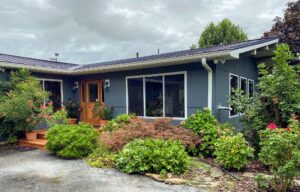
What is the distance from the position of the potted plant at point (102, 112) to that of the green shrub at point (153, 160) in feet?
13.5

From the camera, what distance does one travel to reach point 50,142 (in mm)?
5656

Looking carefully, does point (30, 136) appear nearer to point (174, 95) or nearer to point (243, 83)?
point (174, 95)

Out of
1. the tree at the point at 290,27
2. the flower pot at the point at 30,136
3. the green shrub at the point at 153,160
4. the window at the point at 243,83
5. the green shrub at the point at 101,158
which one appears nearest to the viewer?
the green shrub at the point at 153,160

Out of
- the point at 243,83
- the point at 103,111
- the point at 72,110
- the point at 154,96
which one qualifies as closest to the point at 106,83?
the point at 103,111

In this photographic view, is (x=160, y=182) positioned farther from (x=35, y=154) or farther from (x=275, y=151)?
(x=35, y=154)

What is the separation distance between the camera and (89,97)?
9.64 m

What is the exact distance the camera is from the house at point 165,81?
21.6 ft

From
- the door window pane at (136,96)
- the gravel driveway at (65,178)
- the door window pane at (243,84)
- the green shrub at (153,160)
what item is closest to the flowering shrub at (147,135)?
the green shrub at (153,160)

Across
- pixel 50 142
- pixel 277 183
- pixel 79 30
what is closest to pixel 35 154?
pixel 50 142

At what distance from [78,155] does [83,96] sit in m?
4.73

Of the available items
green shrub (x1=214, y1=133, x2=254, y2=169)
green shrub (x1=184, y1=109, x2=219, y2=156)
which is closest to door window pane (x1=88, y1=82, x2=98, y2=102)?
green shrub (x1=184, y1=109, x2=219, y2=156)

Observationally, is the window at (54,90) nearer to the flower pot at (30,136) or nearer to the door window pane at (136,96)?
the flower pot at (30,136)

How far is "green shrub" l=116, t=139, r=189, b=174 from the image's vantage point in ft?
14.0

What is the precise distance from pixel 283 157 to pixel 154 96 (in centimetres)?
474
